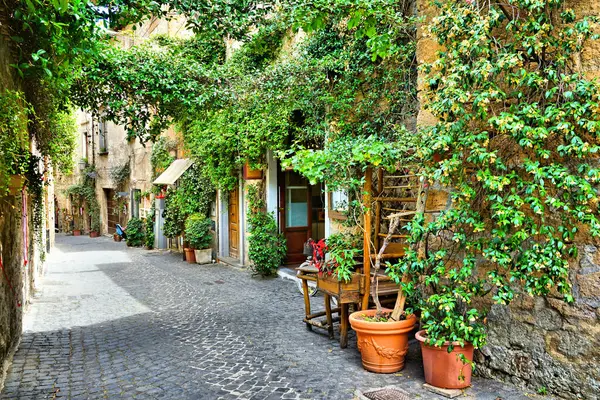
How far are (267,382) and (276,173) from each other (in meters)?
6.63

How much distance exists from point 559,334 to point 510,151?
1.47 m

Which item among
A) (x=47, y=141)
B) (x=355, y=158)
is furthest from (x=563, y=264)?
(x=47, y=141)

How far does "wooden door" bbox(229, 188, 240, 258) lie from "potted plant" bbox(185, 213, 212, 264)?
0.54m

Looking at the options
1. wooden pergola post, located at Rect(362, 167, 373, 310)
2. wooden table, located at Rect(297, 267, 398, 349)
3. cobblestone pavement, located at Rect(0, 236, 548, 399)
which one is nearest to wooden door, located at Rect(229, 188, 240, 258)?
cobblestone pavement, located at Rect(0, 236, 548, 399)

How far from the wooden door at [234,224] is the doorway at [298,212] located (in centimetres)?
174

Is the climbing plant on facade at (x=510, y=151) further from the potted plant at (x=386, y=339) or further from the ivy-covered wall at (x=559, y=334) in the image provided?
the potted plant at (x=386, y=339)

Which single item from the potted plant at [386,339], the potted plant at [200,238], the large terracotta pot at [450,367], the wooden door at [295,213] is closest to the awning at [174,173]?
the potted plant at [200,238]

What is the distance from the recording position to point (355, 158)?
4.53 metres

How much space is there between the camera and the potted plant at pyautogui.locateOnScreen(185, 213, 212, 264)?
12578 mm

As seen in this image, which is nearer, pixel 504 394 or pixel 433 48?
pixel 504 394

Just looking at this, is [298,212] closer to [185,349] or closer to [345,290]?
[185,349]

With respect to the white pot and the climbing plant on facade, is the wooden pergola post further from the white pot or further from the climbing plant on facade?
the white pot

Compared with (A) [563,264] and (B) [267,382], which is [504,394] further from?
(B) [267,382]

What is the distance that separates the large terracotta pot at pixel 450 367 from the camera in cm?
415
